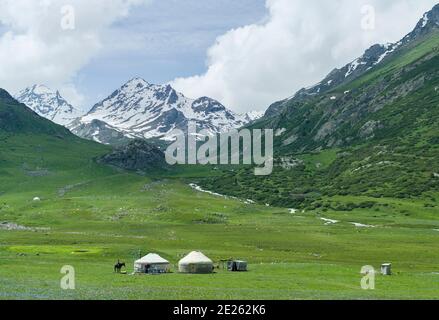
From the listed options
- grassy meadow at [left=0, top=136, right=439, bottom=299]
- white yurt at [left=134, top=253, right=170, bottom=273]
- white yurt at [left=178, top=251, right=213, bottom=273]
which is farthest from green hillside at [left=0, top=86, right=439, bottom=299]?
white yurt at [left=134, top=253, right=170, bottom=273]

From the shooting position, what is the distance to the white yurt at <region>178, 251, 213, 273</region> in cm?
8550

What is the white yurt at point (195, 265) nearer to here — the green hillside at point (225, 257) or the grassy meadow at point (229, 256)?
the green hillside at point (225, 257)

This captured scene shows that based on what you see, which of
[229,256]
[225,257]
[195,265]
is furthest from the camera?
[229,256]

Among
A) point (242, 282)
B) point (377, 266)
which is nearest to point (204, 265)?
point (242, 282)

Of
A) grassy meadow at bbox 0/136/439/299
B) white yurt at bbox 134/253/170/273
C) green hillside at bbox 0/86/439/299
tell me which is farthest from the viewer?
white yurt at bbox 134/253/170/273

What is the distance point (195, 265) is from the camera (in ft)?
280

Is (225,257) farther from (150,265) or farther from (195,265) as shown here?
(150,265)

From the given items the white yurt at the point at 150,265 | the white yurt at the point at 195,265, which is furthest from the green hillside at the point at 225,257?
the white yurt at the point at 150,265

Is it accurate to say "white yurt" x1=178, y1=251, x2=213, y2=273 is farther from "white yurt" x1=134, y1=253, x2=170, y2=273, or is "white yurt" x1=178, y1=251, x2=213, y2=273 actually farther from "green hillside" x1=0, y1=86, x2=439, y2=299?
"white yurt" x1=134, y1=253, x2=170, y2=273

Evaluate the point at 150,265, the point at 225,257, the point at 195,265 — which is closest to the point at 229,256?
the point at 225,257

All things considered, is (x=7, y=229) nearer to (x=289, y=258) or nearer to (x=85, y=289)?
(x=289, y=258)

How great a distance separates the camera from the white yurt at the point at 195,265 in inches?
3366
